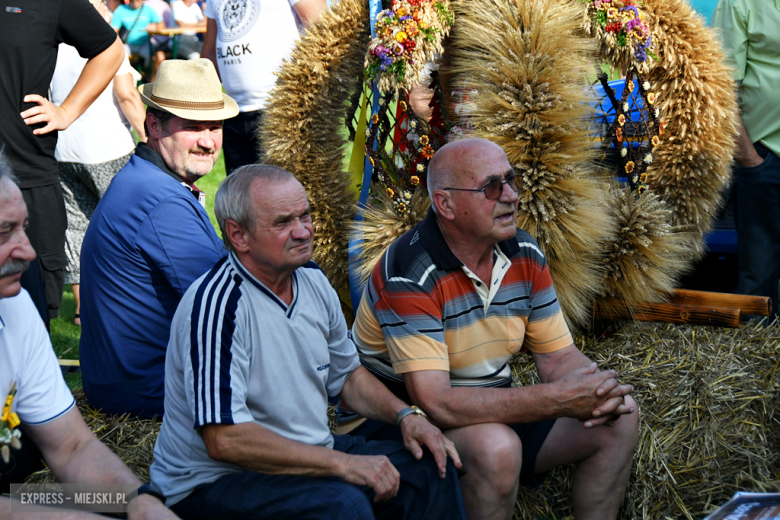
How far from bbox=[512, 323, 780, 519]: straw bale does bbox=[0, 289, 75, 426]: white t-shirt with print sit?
1706 millimetres

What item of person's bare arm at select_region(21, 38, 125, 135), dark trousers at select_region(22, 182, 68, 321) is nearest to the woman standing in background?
person's bare arm at select_region(21, 38, 125, 135)

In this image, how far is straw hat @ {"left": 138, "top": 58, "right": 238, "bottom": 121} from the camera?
10.1ft

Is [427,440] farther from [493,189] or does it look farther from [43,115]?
[43,115]

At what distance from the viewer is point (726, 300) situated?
354cm

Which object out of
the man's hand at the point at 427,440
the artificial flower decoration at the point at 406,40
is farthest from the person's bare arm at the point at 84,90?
the man's hand at the point at 427,440

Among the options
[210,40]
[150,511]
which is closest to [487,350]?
[150,511]

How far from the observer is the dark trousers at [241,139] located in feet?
14.7

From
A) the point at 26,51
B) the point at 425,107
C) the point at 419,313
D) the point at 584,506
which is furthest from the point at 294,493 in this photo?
the point at 26,51

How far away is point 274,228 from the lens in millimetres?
2268

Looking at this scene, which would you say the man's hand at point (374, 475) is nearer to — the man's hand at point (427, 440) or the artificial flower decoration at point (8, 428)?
the man's hand at point (427, 440)

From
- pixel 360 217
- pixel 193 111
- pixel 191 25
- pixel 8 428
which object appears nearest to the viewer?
pixel 8 428

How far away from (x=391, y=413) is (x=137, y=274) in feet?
3.54

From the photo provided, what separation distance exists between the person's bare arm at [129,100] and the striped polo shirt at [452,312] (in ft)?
10.6

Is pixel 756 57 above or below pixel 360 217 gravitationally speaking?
above
